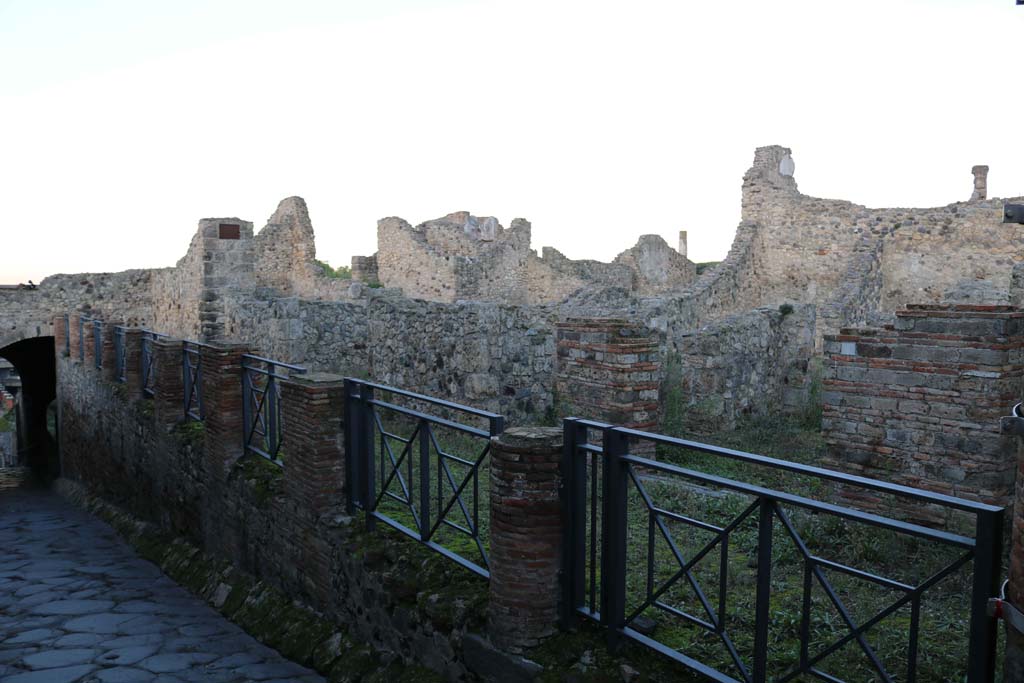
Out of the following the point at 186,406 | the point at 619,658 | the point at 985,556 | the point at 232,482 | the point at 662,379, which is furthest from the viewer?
the point at 662,379

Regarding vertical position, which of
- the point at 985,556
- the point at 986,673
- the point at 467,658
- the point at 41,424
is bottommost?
the point at 41,424

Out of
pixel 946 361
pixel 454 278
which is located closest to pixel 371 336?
pixel 946 361

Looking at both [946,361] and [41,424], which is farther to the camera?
[41,424]

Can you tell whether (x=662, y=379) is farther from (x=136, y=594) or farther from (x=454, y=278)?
(x=454, y=278)

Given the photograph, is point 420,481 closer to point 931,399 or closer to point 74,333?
point 931,399

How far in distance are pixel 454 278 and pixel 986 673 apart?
60.6 ft

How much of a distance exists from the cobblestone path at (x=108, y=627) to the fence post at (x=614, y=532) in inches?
91.0

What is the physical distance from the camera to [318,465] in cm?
557

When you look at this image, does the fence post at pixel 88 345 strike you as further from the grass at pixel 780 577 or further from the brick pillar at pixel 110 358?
the grass at pixel 780 577

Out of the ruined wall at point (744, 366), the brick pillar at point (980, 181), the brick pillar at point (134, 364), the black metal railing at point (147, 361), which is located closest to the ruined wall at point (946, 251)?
the brick pillar at point (980, 181)

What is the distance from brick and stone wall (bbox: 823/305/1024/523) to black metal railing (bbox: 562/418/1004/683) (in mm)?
1214

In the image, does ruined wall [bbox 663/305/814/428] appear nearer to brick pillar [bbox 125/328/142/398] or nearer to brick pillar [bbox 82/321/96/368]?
brick pillar [bbox 125/328/142/398]

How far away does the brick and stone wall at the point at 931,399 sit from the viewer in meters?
6.24

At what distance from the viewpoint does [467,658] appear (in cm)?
407
